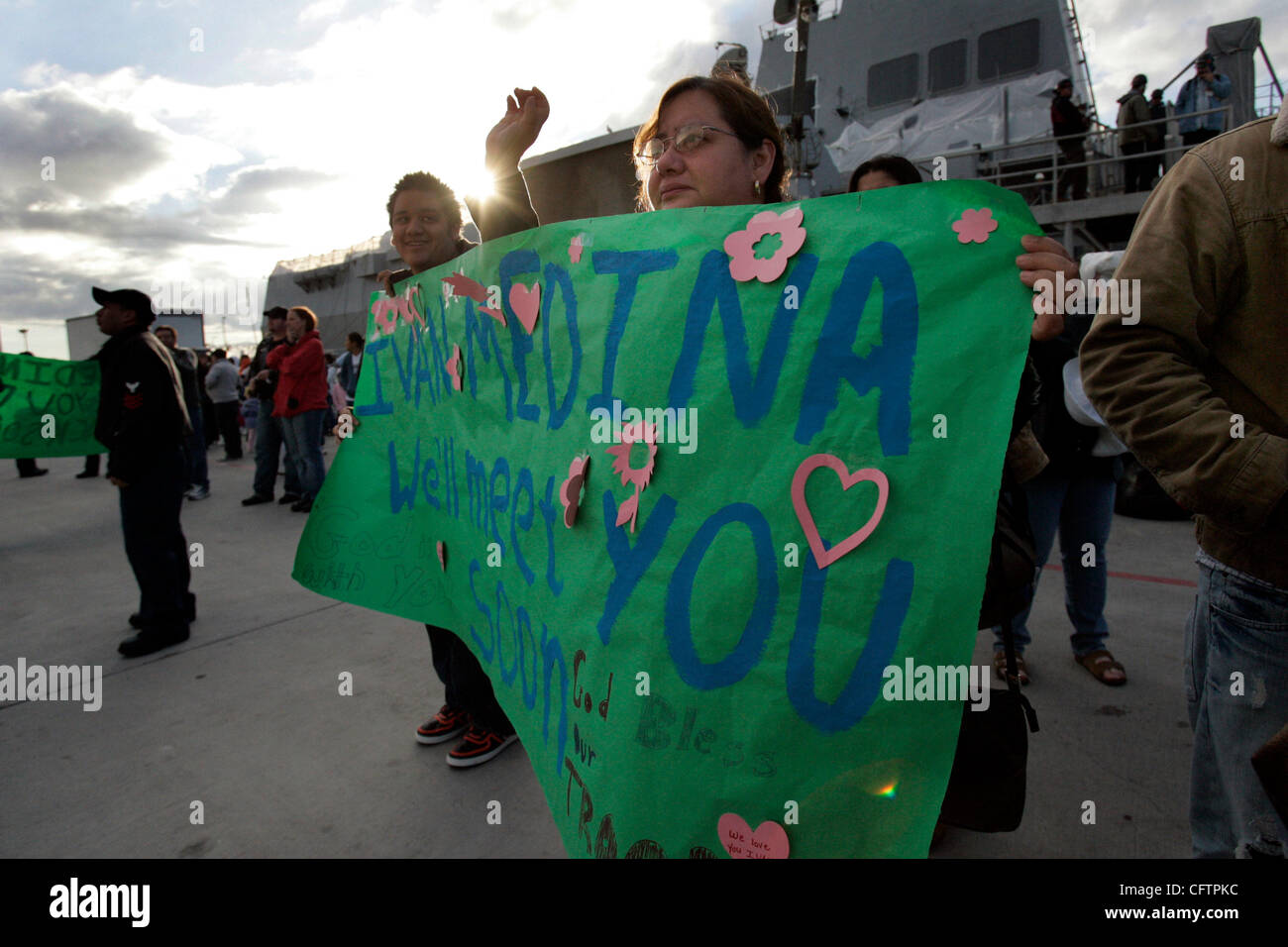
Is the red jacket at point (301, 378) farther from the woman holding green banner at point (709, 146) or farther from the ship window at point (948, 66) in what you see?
the ship window at point (948, 66)

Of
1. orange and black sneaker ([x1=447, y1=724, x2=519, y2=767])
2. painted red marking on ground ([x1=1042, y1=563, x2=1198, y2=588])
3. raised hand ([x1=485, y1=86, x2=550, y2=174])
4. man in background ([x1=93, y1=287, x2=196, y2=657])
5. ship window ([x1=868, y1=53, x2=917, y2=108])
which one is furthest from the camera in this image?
ship window ([x1=868, y1=53, x2=917, y2=108])

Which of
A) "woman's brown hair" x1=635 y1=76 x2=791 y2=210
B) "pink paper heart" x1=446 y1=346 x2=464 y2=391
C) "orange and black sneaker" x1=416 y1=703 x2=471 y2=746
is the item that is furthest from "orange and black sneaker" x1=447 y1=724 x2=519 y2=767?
"woman's brown hair" x1=635 y1=76 x2=791 y2=210

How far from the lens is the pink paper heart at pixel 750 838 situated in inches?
41.0

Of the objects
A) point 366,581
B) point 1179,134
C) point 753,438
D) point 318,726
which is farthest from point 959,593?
point 1179,134

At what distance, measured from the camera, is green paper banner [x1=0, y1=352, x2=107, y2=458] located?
5883 mm

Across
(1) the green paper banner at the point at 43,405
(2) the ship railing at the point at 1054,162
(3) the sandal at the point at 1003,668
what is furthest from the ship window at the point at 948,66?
(1) the green paper banner at the point at 43,405

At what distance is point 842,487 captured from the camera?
1078 millimetres

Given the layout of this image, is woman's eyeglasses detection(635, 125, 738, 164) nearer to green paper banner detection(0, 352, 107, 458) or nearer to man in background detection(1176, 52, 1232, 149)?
green paper banner detection(0, 352, 107, 458)

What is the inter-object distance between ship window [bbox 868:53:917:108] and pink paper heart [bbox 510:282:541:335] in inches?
753

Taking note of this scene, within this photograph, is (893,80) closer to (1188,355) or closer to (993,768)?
(1188,355)

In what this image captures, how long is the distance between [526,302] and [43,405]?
257 inches

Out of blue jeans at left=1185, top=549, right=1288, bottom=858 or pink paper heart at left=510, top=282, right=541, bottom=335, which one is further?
pink paper heart at left=510, top=282, right=541, bottom=335

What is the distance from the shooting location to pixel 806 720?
1.05 m

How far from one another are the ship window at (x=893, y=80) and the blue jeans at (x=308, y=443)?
16.8 m
